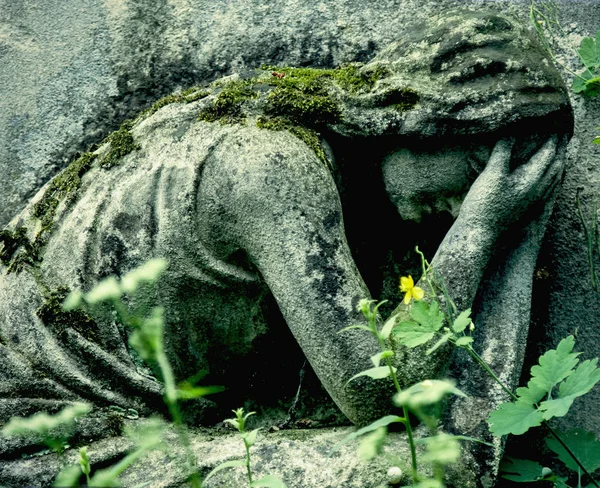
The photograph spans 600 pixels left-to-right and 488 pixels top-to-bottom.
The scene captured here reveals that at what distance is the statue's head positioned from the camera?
1855 millimetres

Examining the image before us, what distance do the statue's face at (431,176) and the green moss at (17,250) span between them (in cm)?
91

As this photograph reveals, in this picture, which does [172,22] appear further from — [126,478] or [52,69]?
[126,478]

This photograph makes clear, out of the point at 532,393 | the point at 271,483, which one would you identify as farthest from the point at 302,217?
the point at 271,483

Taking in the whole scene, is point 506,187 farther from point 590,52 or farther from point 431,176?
point 590,52

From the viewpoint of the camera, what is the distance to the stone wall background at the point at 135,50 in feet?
7.98

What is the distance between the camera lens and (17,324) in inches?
76.4

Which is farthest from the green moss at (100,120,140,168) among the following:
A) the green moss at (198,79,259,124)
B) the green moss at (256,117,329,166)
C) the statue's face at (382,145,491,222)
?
the statue's face at (382,145,491,222)

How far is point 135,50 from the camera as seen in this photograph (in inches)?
102

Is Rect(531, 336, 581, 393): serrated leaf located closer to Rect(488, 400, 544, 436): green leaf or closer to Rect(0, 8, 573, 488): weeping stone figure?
Rect(488, 400, 544, 436): green leaf

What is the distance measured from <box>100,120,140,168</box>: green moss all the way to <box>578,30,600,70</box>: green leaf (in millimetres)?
1111

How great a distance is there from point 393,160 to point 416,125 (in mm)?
118

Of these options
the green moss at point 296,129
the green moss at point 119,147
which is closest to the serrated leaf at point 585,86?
the green moss at point 296,129

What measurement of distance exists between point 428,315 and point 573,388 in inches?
10.6

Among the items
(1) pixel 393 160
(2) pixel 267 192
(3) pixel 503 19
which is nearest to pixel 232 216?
(2) pixel 267 192
